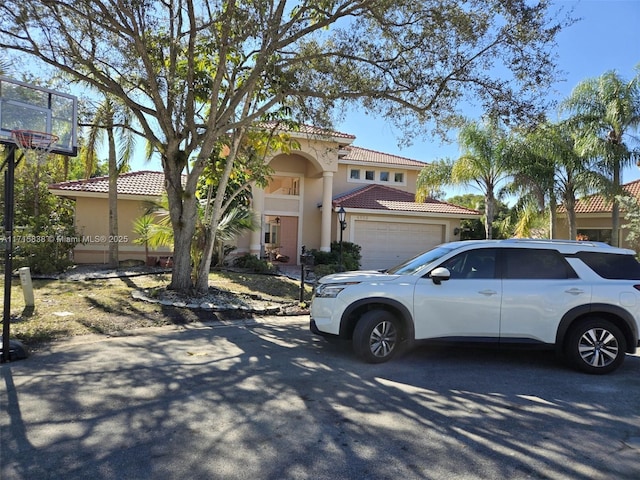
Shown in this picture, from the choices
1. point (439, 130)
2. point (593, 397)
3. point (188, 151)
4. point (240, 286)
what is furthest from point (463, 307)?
point (240, 286)

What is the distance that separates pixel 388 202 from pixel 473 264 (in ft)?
49.2

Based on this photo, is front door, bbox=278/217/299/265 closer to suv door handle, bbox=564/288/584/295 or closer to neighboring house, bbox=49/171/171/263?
neighboring house, bbox=49/171/171/263

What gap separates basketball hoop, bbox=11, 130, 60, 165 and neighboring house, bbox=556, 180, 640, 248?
22773 mm

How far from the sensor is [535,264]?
618cm

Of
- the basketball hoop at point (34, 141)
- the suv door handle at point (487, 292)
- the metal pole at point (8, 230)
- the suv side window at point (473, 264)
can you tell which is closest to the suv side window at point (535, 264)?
the suv side window at point (473, 264)

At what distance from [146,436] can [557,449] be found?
11.7ft

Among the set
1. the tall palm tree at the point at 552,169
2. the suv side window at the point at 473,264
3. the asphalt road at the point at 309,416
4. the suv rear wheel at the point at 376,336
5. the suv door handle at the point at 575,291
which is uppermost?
the tall palm tree at the point at 552,169

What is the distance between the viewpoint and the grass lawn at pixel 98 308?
7.79 m

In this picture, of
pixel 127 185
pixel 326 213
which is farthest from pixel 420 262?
pixel 127 185

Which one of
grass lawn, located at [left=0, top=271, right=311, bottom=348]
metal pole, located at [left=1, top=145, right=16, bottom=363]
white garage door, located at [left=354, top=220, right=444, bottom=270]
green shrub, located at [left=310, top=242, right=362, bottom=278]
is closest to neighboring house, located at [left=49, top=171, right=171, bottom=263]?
grass lawn, located at [left=0, top=271, right=311, bottom=348]

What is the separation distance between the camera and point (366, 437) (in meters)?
3.91

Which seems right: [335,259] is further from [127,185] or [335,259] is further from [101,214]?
[101,214]

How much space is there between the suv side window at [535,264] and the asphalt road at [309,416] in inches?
51.2

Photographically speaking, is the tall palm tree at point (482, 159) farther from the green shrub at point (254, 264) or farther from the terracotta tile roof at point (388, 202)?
the green shrub at point (254, 264)
